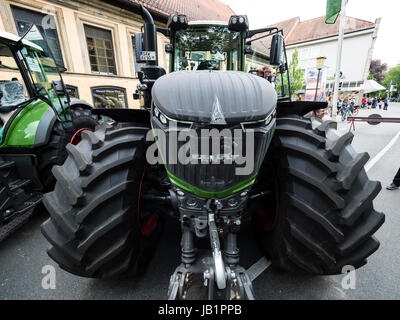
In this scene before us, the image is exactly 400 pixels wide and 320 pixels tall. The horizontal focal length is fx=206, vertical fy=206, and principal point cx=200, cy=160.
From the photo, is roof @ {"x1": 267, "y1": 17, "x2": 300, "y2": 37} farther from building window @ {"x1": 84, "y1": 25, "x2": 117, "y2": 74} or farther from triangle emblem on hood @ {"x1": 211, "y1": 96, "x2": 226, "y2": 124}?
triangle emblem on hood @ {"x1": 211, "y1": 96, "x2": 226, "y2": 124}

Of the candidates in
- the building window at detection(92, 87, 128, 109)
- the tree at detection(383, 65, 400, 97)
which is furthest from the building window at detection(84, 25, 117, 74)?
the tree at detection(383, 65, 400, 97)

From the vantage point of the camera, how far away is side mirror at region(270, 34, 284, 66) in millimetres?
2492

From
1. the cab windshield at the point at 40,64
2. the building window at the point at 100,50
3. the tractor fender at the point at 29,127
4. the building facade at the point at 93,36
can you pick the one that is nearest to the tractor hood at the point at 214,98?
the tractor fender at the point at 29,127

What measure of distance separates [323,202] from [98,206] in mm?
1500

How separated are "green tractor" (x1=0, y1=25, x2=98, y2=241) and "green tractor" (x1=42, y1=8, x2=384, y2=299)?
160 centimetres

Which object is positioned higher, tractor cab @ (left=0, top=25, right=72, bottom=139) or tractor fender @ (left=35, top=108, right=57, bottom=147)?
tractor cab @ (left=0, top=25, right=72, bottom=139)

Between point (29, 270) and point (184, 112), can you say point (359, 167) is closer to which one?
point (184, 112)

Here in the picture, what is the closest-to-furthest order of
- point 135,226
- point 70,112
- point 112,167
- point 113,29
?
point 112,167
point 135,226
point 70,112
point 113,29

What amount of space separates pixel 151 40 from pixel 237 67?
1.36 m

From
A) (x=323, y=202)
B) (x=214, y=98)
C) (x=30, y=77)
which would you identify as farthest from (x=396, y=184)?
(x=30, y=77)

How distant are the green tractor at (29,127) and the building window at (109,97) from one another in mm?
8171

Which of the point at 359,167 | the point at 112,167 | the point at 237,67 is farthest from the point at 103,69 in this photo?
the point at 359,167

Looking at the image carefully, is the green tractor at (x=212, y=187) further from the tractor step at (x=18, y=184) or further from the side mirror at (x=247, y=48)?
the tractor step at (x=18, y=184)

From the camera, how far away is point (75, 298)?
174 cm
